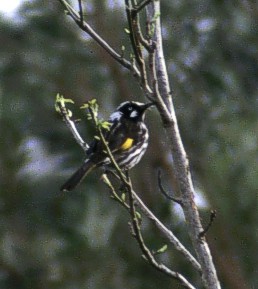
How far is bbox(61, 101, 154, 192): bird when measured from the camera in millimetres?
3643

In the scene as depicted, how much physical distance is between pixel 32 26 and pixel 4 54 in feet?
0.83

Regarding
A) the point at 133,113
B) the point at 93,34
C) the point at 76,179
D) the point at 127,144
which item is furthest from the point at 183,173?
the point at 133,113

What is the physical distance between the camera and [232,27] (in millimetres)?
5973

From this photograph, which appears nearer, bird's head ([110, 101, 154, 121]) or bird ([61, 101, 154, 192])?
bird ([61, 101, 154, 192])

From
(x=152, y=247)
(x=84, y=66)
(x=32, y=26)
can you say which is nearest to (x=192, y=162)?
(x=152, y=247)

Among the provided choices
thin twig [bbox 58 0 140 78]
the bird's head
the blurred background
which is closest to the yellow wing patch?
the bird's head

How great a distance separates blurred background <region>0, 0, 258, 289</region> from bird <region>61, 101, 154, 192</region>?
38.4 inches

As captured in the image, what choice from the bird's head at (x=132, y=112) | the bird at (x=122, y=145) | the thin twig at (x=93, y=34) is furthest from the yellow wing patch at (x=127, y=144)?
the thin twig at (x=93, y=34)

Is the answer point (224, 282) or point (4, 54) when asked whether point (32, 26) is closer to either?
point (4, 54)

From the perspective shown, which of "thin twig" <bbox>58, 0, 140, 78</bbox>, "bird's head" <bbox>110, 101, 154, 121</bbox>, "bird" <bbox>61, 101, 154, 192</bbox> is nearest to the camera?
"thin twig" <bbox>58, 0, 140, 78</bbox>

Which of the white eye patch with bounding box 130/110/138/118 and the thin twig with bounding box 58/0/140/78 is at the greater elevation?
the thin twig with bounding box 58/0/140/78

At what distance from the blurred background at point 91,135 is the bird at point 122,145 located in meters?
0.98

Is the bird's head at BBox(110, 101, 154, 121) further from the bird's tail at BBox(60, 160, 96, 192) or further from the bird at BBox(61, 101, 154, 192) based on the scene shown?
the bird's tail at BBox(60, 160, 96, 192)

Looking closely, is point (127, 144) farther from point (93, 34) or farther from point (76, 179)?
point (93, 34)
